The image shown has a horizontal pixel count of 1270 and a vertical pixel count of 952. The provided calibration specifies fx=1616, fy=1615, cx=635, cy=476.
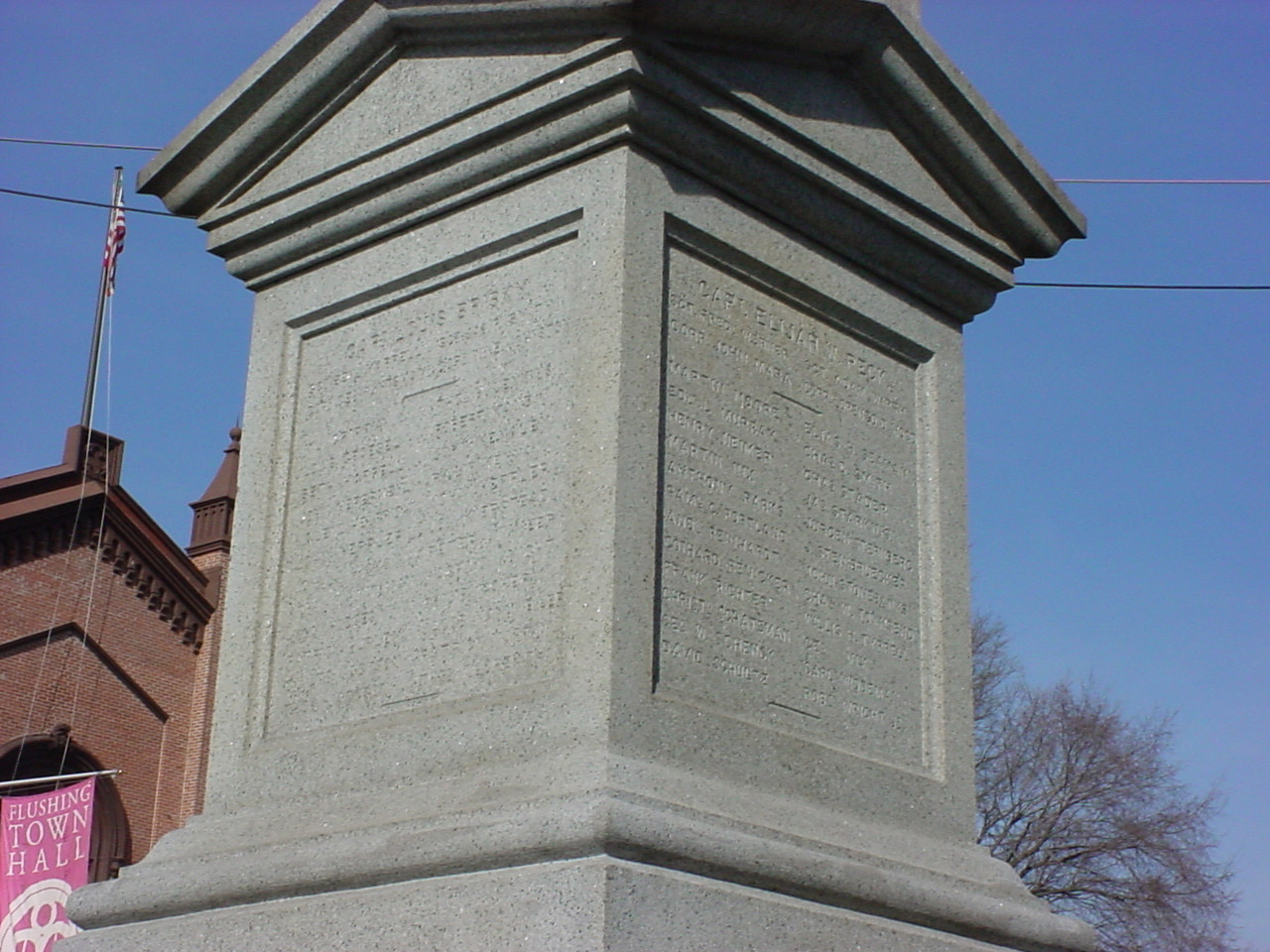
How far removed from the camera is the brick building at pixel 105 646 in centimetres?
2484

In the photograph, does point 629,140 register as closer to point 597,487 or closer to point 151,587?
point 597,487

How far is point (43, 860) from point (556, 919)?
48.1 feet

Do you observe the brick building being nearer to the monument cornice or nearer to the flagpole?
the flagpole

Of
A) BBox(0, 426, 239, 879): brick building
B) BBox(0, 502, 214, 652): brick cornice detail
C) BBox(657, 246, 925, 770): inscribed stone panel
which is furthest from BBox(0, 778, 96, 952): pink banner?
BBox(657, 246, 925, 770): inscribed stone panel

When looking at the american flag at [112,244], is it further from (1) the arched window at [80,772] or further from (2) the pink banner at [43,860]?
(2) the pink banner at [43,860]

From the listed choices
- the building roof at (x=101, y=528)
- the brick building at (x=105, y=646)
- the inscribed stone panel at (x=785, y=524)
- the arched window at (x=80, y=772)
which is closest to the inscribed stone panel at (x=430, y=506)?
the inscribed stone panel at (x=785, y=524)

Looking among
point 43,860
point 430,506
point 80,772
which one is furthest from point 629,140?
point 80,772

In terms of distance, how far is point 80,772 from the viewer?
2544 cm

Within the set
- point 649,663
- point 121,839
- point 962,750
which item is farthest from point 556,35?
point 121,839

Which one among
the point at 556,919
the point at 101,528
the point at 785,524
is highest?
the point at 101,528

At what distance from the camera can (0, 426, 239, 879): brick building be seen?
2484 cm

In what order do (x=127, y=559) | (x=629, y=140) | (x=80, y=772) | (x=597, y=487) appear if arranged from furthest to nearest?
1. (x=127, y=559)
2. (x=80, y=772)
3. (x=629, y=140)
4. (x=597, y=487)

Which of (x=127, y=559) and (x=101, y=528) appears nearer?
(x=101, y=528)

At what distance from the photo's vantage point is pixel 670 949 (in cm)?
356
